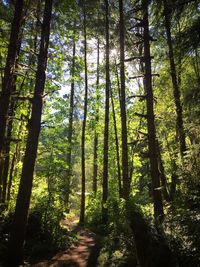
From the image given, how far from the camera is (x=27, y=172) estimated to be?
25.9 ft

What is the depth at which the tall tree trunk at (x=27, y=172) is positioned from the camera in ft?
24.5

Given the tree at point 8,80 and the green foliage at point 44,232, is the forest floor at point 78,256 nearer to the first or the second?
the green foliage at point 44,232

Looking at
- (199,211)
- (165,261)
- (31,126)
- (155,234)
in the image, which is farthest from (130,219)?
(31,126)

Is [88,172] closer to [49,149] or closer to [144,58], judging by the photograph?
[49,149]

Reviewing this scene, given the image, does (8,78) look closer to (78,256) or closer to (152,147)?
(152,147)

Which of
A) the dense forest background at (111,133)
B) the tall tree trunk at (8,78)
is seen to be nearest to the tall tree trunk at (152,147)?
the dense forest background at (111,133)

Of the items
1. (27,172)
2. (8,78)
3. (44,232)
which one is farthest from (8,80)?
(44,232)

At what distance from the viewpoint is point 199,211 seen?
547cm

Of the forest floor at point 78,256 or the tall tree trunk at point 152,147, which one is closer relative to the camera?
the forest floor at point 78,256

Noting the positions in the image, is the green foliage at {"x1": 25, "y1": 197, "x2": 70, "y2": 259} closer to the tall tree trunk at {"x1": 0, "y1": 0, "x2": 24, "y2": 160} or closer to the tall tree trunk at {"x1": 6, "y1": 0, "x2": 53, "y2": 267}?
the tall tree trunk at {"x1": 6, "y1": 0, "x2": 53, "y2": 267}

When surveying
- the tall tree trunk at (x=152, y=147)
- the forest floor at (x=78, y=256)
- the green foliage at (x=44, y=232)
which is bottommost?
the forest floor at (x=78, y=256)

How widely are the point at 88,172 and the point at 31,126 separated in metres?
34.3

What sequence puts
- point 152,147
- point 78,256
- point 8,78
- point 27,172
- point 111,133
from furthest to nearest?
point 111,133
point 152,147
point 78,256
point 27,172
point 8,78

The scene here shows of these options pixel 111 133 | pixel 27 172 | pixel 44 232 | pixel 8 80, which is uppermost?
pixel 111 133
